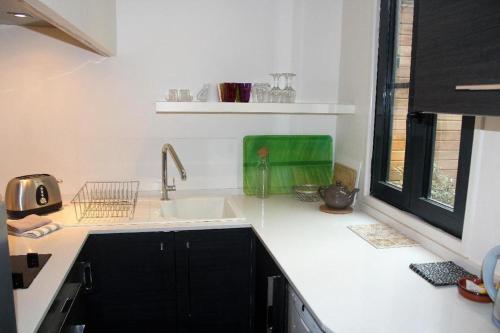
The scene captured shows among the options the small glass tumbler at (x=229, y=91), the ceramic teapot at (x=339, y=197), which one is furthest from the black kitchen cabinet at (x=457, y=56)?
the small glass tumbler at (x=229, y=91)

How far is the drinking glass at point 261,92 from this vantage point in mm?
2434

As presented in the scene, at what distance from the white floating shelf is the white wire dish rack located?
53 centimetres

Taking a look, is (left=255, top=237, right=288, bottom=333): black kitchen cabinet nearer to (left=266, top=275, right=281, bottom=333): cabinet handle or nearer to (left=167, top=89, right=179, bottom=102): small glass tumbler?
(left=266, top=275, right=281, bottom=333): cabinet handle

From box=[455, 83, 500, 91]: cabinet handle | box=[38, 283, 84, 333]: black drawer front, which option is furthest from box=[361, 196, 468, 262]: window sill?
box=[38, 283, 84, 333]: black drawer front

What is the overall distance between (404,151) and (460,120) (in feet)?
1.34

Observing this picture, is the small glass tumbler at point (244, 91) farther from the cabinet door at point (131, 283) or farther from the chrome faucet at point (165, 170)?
the cabinet door at point (131, 283)

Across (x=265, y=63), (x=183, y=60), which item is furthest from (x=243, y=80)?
(x=183, y=60)

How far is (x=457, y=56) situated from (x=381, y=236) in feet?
3.31

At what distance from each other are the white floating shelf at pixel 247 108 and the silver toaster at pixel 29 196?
71cm

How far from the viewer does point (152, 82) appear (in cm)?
247

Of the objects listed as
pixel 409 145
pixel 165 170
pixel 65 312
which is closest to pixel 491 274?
pixel 409 145

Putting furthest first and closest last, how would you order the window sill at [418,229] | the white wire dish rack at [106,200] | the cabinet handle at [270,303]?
the white wire dish rack at [106,200], the cabinet handle at [270,303], the window sill at [418,229]

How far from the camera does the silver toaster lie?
201cm

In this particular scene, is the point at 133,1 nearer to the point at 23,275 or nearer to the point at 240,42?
the point at 240,42
